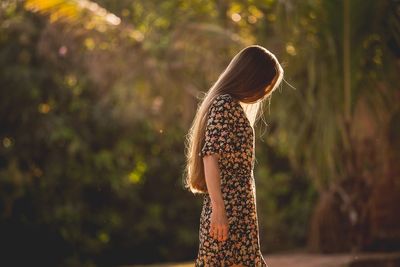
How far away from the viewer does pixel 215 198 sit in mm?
4219

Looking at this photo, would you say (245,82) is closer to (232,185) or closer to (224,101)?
(224,101)

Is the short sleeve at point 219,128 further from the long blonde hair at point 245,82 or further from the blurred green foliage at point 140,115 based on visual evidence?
the blurred green foliage at point 140,115

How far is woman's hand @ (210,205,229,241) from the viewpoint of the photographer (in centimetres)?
423

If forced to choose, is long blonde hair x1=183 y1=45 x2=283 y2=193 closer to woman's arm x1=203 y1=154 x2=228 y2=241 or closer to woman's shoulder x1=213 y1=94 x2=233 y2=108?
woman's shoulder x1=213 y1=94 x2=233 y2=108

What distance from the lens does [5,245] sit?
14.9 meters

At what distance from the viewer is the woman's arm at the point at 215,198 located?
4.22 m

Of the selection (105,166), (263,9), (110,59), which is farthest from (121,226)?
(263,9)

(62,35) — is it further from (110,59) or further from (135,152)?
(135,152)

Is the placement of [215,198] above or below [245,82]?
below

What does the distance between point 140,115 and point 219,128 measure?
10.6 meters

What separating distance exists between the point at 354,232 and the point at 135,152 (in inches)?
244

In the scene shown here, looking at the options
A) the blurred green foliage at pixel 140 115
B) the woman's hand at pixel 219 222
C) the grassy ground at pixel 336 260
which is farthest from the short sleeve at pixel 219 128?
the grassy ground at pixel 336 260

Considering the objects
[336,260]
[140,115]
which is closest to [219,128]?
[336,260]

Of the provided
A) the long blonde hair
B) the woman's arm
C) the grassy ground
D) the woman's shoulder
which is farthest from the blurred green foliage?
the woman's arm
